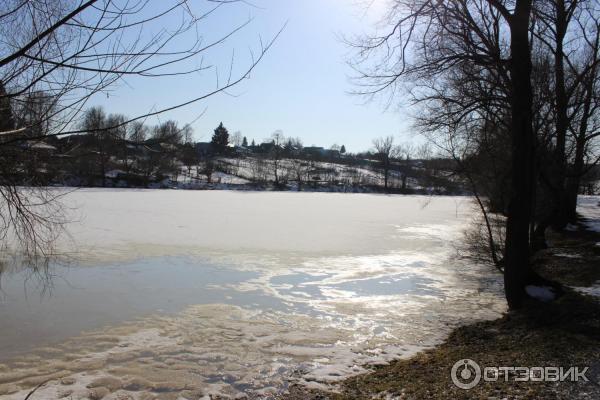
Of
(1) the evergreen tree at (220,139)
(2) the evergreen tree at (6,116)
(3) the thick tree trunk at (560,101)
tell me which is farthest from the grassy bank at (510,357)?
(1) the evergreen tree at (220,139)

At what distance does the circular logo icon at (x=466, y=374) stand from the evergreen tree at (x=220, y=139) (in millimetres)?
94147

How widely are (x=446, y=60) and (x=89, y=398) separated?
25.3ft

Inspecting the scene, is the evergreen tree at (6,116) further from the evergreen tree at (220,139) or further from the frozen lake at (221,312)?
the evergreen tree at (220,139)

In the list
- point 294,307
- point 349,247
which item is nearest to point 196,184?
point 349,247

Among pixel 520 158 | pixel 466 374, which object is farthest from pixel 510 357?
pixel 520 158

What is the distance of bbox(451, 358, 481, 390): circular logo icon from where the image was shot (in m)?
4.76

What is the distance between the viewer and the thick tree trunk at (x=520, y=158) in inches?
297

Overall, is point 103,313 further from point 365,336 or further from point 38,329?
point 365,336

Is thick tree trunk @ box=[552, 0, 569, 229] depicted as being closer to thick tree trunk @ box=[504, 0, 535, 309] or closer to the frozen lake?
the frozen lake

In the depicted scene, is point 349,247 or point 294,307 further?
point 349,247

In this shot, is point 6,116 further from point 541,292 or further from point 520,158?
point 541,292

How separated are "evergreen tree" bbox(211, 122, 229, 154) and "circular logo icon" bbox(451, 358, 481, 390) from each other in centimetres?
9415

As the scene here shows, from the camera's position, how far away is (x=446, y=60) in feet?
26.7

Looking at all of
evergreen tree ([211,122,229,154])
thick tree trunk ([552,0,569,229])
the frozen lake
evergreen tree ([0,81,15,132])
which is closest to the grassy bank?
the frozen lake
